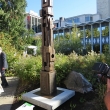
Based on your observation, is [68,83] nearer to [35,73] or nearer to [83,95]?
[83,95]

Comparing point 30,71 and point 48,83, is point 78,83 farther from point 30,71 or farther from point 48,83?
point 30,71

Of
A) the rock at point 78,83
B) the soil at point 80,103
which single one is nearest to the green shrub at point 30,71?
the soil at point 80,103

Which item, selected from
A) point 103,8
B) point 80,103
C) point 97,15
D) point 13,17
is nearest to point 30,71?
point 80,103

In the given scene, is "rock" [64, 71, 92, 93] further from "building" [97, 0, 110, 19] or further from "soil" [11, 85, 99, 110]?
"building" [97, 0, 110, 19]

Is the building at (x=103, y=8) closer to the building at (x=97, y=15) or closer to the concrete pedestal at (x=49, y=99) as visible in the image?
the building at (x=97, y=15)

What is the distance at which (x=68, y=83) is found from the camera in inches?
209

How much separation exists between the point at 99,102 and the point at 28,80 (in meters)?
2.94

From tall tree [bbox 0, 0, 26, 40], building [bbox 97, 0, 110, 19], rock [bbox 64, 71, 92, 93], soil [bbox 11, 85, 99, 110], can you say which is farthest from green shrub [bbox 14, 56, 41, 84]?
building [bbox 97, 0, 110, 19]

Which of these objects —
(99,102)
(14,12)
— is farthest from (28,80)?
(14,12)

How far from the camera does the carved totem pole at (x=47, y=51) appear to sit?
453 cm

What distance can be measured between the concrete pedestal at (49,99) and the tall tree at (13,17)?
1283 cm

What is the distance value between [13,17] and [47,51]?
13538 millimetres

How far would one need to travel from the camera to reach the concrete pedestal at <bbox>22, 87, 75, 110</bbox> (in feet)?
13.0

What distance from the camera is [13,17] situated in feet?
55.8
